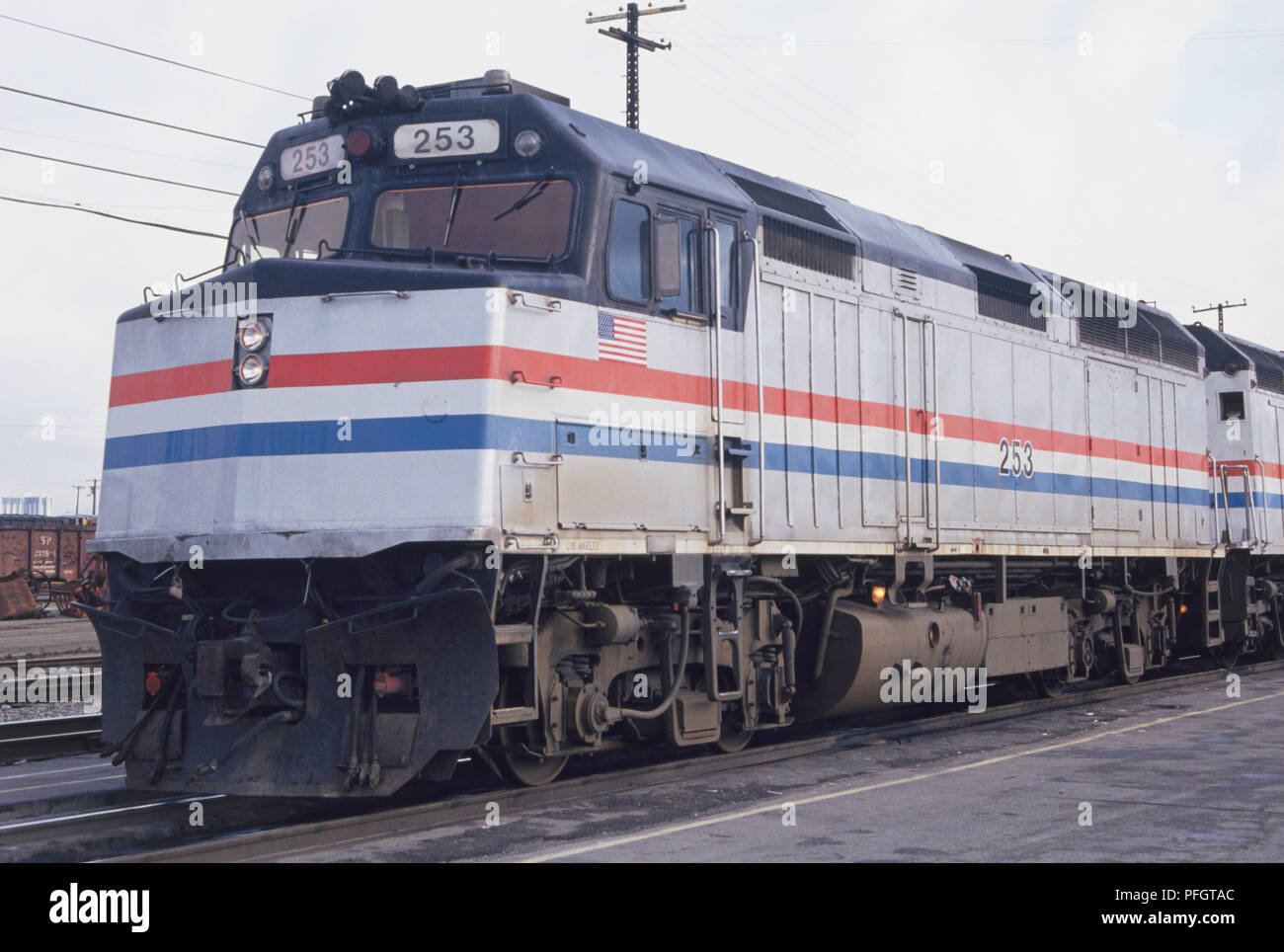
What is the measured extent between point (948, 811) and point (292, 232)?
19.4 ft

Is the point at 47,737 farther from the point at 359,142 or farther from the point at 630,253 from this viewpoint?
the point at 630,253

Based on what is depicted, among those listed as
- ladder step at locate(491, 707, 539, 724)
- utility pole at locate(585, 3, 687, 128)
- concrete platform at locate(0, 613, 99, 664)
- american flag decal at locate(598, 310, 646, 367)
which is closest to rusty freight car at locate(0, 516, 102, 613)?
concrete platform at locate(0, 613, 99, 664)

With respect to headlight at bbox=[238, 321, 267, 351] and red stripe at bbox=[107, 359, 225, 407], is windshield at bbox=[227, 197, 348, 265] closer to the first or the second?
headlight at bbox=[238, 321, 267, 351]

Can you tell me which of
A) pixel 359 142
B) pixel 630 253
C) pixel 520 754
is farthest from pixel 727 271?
pixel 520 754

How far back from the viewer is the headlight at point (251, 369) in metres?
8.13

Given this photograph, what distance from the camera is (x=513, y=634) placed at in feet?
26.1

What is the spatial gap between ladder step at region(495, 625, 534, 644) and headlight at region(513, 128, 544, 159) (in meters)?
3.10

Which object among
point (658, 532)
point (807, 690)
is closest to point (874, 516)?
point (807, 690)

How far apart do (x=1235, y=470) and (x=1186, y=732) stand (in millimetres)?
8498

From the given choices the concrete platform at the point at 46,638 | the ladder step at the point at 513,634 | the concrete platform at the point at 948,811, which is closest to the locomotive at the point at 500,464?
the ladder step at the point at 513,634

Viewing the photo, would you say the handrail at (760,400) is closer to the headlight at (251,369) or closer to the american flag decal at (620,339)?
the american flag decal at (620,339)

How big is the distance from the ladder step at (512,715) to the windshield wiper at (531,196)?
124 inches

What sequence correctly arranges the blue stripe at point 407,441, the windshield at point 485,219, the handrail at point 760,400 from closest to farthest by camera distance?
the blue stripe at point 407,441
the windshield at point 485,219
the handrail at point 760,400
